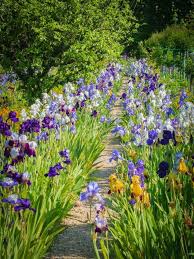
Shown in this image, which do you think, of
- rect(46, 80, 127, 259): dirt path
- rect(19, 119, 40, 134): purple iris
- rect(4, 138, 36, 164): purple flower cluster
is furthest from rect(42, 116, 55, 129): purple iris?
rect(4, 138, 36, 164): purple flower cluster

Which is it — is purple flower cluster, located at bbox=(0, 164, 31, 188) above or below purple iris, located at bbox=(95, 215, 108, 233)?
above

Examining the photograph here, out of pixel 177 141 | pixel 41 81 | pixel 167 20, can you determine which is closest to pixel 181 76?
pixel 41 81

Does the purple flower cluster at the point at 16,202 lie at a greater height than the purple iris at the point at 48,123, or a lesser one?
lesser

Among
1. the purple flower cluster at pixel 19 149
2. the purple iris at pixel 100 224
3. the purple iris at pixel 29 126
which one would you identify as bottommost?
the purple iris at pixel 100 224

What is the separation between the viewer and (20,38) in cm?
971

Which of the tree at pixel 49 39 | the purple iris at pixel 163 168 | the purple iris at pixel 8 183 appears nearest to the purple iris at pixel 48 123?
the purple iris at pixel 8 183

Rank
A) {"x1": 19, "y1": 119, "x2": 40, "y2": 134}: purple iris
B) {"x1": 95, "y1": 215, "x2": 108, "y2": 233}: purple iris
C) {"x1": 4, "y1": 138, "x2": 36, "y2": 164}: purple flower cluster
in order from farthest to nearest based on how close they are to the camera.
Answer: {"x1": 19, "y1": 119, "x2": 40, "y2": 134}: purple iris → {"x1": 4, "y1": 138, "x2": 36, "y2": 164}: purple flower cluster → {"x1": 95, "y1": 215, "x2": 108, "y2": 233}: purple iris

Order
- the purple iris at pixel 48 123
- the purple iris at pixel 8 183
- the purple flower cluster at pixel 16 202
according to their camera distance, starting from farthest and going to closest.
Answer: the purple iris at pixel 48 123 < the purple iris at pixel 8 183 < the purple flower cluster at pixel 16 202

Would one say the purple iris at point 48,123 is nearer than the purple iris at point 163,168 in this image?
No

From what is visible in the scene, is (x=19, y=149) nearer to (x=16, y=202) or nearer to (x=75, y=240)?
(x=16, y=202)

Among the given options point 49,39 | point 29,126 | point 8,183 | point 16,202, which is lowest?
point 16,202

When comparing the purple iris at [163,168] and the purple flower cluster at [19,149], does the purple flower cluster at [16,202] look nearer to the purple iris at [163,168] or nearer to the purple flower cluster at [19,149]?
the purple flower cluster at [19,149]

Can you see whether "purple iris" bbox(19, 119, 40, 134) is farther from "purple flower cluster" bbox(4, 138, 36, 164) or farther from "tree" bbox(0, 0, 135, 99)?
"tree" bbox(0, 0, 135, 99)

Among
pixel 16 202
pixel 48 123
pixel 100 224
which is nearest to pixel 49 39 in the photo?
pixel 48 123
